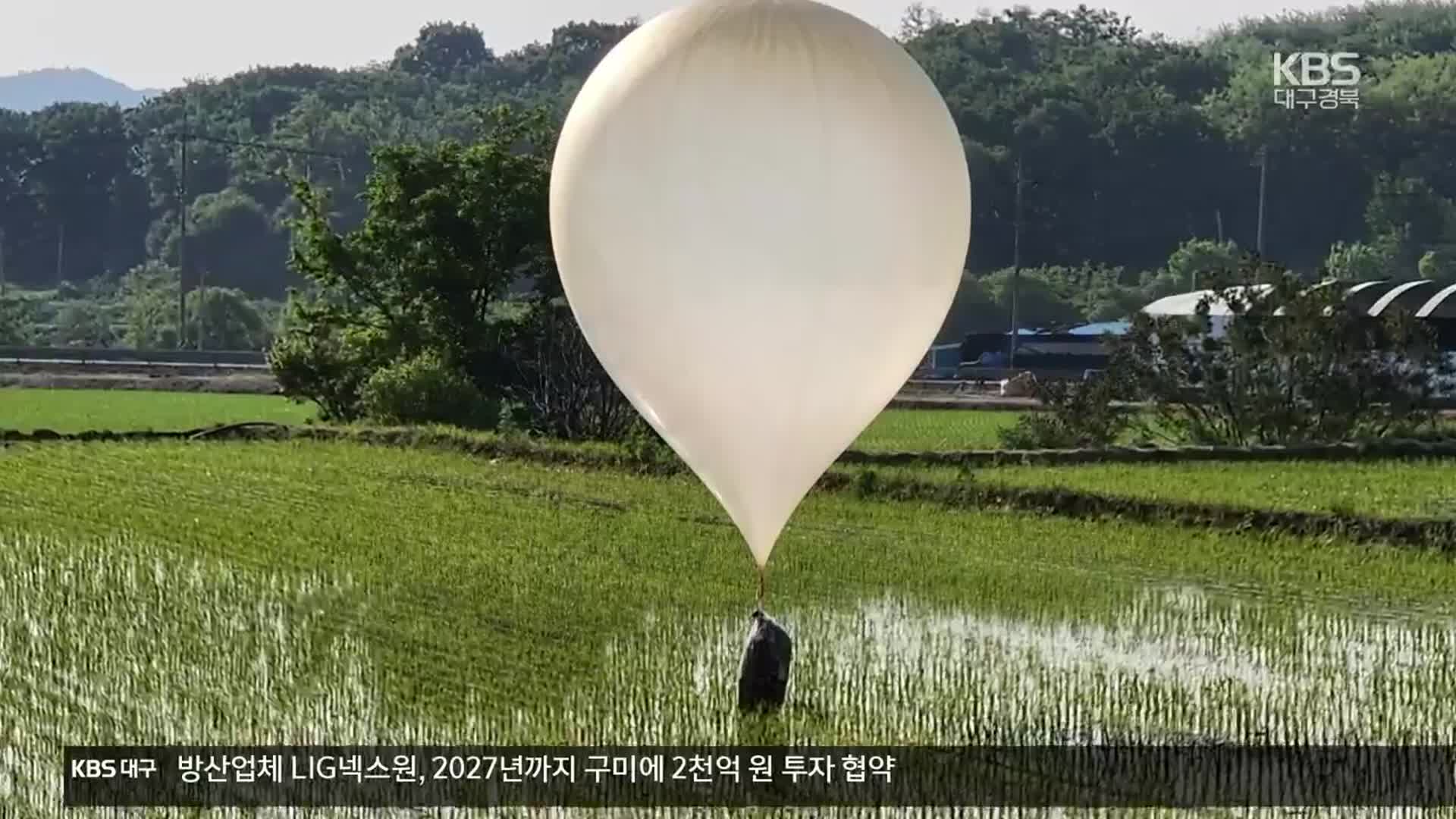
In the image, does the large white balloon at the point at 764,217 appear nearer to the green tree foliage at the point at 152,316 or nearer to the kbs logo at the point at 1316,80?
the green tree foliage at the point at 152,316

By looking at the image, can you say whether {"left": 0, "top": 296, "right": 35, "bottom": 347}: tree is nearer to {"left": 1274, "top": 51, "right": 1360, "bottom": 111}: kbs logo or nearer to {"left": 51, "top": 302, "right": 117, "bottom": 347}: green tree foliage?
{"left": 51, "top": 302, "right": 117, "bottom": 347}: green tree foliage

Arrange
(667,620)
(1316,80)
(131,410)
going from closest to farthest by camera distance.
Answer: (667,620) → (131,410) → (1316,80)

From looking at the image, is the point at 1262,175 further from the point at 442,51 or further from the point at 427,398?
the point at 442,51

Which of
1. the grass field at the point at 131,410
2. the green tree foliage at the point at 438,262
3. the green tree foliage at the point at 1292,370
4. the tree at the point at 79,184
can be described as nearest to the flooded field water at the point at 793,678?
the green tree foliage at the point at 1292,370

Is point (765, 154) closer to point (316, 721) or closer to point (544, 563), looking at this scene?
point (316, 721)

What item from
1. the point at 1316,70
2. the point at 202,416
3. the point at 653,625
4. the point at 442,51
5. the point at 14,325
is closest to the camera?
the point at 653,625

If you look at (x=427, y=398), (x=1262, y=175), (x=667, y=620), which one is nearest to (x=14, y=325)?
(x=427, y=398)
